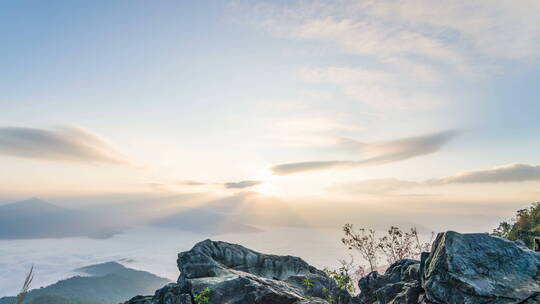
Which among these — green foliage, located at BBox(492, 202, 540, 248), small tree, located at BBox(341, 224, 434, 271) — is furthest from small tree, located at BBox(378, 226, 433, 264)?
green foliage, located at BBox(492, 202, 540, 248)

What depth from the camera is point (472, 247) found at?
12.2 metres

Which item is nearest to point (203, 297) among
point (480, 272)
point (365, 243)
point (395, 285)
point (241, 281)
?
point (241, 281)

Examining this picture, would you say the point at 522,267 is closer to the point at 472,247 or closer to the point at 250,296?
the point at 472,247

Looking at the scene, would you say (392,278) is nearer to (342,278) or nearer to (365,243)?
(342,278)

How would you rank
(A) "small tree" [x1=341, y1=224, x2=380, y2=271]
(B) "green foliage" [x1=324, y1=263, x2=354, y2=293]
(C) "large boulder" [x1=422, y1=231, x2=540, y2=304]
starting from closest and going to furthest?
1. (C) "large boulder" [x1=422, y1=231, x2=540, y2=304]
2. (B) "green foliage" [x1=324, y1=263, x2=354, y2=293]
3. (A) "small tree" [x1=341, y1=224, x2=380, y2=271]

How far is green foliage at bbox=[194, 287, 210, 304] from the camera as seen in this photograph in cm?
1398

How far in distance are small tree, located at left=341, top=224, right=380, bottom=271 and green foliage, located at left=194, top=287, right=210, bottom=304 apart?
3156cm

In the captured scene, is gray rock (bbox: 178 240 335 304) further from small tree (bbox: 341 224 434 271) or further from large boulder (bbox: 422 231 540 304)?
small tree (bbox: 341 224 434 271)

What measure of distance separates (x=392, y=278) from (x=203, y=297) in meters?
10.7

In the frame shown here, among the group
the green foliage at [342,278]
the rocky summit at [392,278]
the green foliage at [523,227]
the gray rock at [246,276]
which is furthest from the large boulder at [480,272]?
the green foliage at [523,227]

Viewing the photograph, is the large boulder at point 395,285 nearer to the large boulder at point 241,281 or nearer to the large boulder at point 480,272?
the large boulder at point 480,272

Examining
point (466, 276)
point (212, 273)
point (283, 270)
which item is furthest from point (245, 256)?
point (466, 276)

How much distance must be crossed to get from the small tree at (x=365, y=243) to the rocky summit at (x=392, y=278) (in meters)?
23.6

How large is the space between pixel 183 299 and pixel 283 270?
8.56 m
